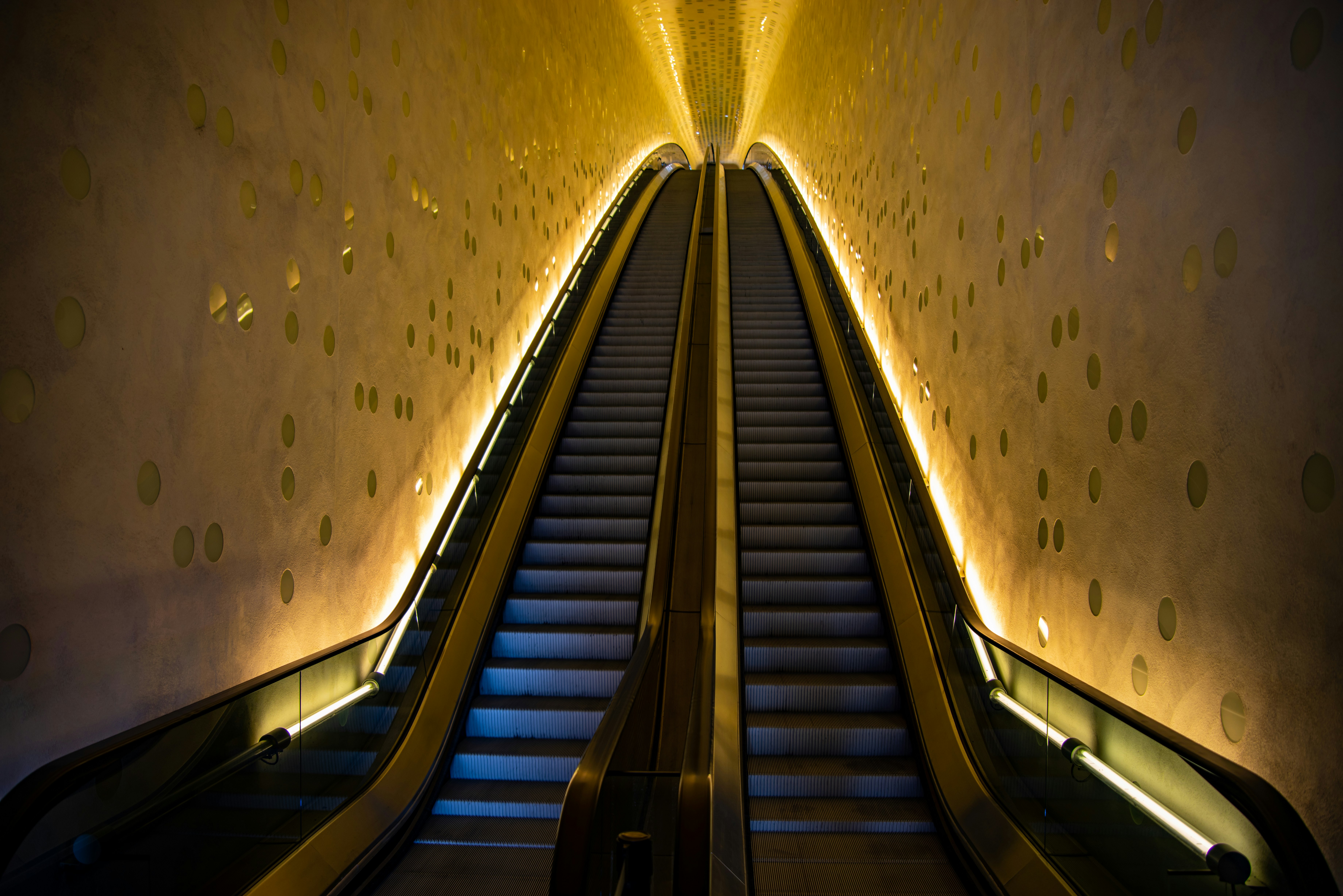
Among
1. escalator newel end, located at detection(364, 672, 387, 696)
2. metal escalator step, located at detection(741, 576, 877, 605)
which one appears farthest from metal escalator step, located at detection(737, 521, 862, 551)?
escalator newel end, located at detection(364, 672, 387, 696)

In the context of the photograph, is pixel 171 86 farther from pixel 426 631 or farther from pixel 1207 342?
pixel 1207 342

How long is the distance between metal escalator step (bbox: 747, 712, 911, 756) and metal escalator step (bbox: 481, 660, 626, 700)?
0.80 meters

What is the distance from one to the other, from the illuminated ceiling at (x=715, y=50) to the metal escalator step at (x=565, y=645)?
42.0 feet

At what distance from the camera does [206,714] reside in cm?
233

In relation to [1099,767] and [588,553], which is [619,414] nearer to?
[588,553]

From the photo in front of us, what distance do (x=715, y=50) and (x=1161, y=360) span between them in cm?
1841

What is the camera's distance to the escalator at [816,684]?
3166 mm

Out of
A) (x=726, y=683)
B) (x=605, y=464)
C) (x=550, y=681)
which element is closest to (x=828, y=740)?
(x=726, y=683)

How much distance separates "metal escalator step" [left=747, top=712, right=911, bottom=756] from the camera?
3.74 m

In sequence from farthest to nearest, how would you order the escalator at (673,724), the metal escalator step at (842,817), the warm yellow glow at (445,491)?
the warm yellow glow at (445,491) → the metal escalator step at (842,817) → the escalator at (673,724)

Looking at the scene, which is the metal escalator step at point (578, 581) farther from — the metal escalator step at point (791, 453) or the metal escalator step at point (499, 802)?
the metal escalator step at point (791, 453)

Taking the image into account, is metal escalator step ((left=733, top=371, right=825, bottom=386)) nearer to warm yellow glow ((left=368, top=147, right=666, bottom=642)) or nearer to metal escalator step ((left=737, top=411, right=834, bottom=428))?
metal escalator step ((left=737, top=411, right=834, bottom=428))

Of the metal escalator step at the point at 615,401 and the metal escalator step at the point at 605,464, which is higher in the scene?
the metal escalator step at the point at 615,401

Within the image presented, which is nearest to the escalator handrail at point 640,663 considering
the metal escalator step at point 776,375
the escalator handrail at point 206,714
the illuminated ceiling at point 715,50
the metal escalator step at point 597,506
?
the metal escalator step at point 597,506
